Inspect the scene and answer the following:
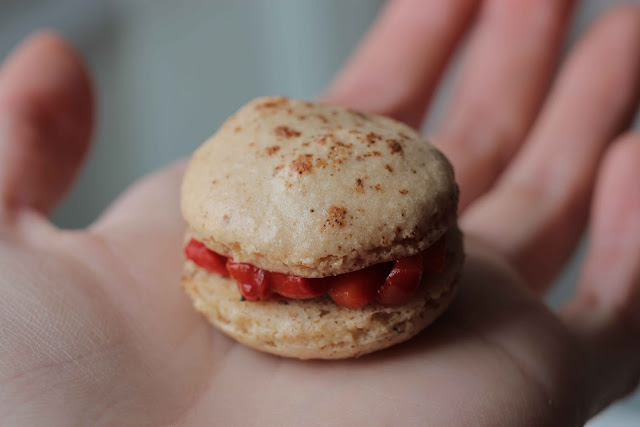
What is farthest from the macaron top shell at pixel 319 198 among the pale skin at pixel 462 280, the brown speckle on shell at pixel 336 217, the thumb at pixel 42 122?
the thumb at pixel 42 122

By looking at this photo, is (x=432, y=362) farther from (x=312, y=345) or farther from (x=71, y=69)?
(x=71, y=69)

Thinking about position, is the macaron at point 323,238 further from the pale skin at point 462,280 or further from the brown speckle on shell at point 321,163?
the pale skin at point 462,280

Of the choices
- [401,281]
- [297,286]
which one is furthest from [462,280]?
[297,286]

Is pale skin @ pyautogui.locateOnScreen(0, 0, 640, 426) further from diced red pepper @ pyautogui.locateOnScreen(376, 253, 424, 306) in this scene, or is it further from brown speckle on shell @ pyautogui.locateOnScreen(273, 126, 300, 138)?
brown speckle on shell @ pyautogui.locateOnScreen(273, 126, 300, 138)

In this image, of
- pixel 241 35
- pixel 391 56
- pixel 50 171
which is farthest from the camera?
pixel 241 35

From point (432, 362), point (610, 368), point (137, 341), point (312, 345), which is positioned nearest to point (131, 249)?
point (137, 341)

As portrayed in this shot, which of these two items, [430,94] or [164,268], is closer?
[164,268]
